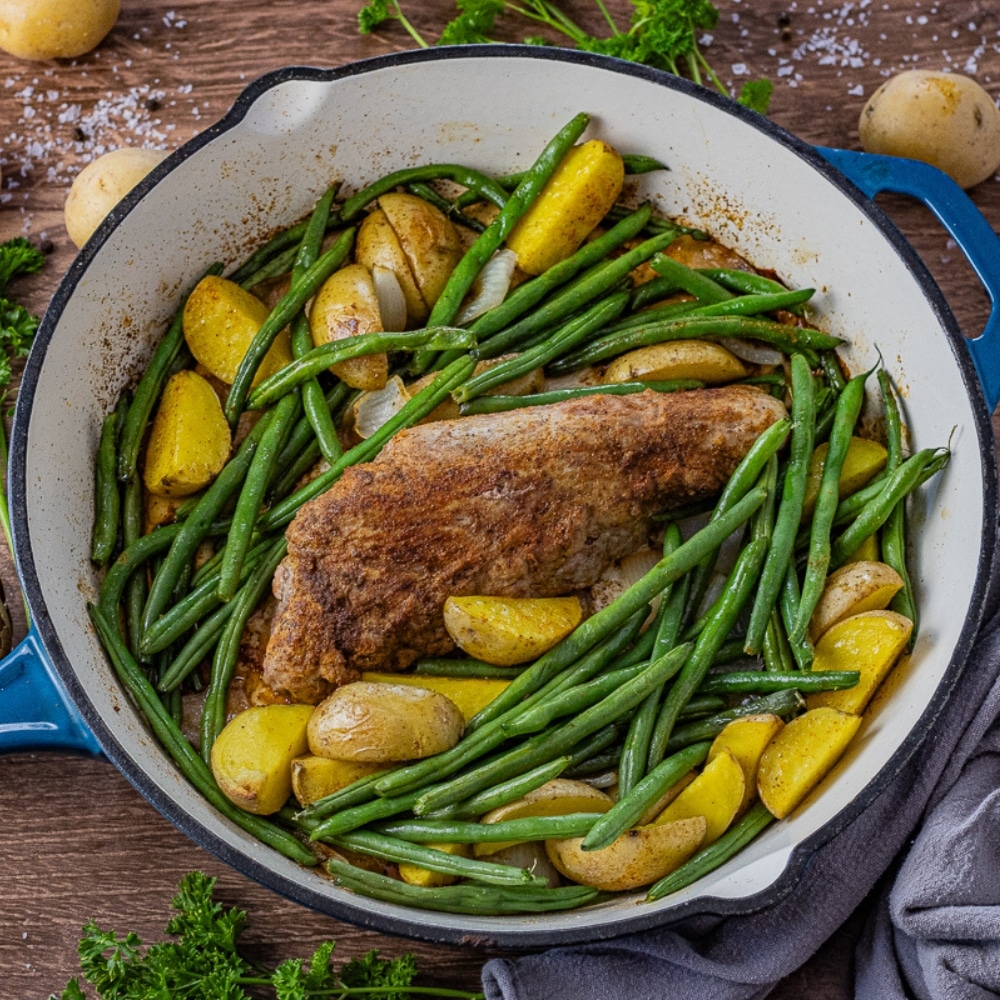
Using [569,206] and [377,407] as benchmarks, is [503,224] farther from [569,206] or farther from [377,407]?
[377,407]

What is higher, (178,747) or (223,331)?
(223,331)

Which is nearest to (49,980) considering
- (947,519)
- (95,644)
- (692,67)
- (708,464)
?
(95,644)

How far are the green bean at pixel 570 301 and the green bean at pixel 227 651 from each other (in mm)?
731

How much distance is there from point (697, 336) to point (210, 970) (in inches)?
76.3

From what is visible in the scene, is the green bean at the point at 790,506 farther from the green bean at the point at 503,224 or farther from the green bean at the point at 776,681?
the green bean at the point at 503,224

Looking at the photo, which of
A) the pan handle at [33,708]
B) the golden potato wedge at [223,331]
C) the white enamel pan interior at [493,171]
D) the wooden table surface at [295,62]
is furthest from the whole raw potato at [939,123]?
the pan handle at [33,708]

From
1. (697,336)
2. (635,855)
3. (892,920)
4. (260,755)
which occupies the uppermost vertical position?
(697,336)

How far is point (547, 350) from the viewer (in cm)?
279

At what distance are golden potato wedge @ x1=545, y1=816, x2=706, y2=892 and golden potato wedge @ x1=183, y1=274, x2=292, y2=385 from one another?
1.38 meters

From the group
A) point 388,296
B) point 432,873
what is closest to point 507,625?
point 432,873

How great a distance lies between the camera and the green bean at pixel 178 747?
2.55 m

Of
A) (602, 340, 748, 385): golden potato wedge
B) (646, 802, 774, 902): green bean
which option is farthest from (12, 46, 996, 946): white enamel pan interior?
(602, 340, 748, 385): golden potato wedge

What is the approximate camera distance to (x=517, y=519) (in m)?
2.56

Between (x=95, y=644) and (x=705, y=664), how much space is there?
56.0 inches
